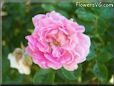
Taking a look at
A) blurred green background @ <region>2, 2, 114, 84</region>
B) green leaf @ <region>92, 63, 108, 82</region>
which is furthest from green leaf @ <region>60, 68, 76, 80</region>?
green leaf @ <region>92, 63, 108, 82</region>

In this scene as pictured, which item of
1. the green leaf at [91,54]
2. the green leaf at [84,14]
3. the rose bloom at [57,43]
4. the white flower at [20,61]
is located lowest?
the white flower at [20,61]

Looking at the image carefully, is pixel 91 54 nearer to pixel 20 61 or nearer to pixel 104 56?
pixel 104 56

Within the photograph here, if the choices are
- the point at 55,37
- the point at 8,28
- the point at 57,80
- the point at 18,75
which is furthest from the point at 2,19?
the point at 55,37

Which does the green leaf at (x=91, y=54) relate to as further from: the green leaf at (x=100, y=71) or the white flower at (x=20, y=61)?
the white flower at (x=20, y=61)

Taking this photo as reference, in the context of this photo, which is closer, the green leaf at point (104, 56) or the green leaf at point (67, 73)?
the green leaf at point (67, 73)

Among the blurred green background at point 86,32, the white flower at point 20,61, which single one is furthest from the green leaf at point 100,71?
the white flower at point 20,61

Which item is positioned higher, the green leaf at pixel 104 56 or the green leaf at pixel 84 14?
the green leaf at pixel 84 14

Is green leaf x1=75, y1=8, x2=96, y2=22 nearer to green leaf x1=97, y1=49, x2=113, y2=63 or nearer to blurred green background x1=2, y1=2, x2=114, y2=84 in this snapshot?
blurred green background x1=2, y1=2, x2=114, y2=84
